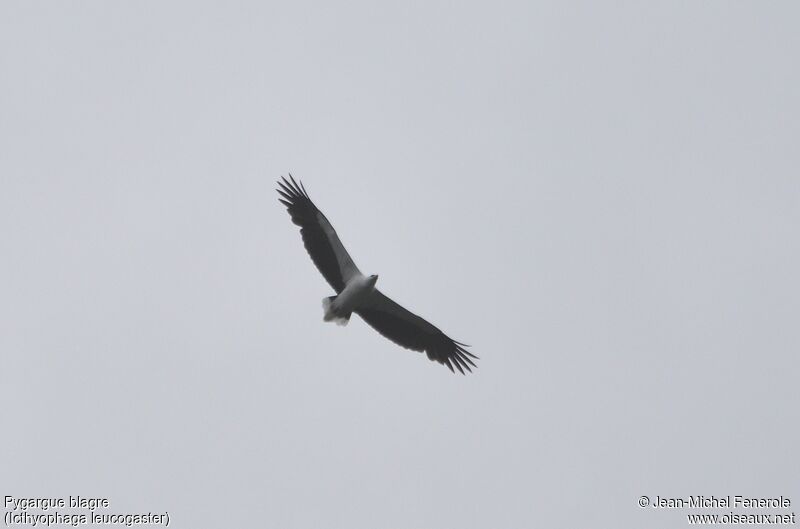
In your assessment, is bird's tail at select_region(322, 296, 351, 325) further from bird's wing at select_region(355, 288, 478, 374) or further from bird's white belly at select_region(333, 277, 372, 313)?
bird's wing at select_region(355, 288, 478, 374)

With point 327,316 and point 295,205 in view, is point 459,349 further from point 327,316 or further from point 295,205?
point 295,205

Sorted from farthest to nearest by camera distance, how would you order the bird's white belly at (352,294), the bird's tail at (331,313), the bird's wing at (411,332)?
1. the bird's wing at (411,332)
2. the bird's tail at (331,313)
3. the bird's white belly at (352,294)

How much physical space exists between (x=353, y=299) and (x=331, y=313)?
0.68m

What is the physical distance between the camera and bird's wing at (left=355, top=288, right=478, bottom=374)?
27328mm

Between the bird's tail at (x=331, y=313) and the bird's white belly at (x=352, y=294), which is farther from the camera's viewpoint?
the bird's tail at (x=331, y=313)

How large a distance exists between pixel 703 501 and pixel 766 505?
1.67m

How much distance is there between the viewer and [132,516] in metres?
27.8

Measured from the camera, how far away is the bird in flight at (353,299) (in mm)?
26422

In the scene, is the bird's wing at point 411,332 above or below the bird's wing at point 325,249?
below

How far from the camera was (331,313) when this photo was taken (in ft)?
86.7

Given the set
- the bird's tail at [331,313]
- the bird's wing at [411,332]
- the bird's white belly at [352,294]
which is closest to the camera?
the bird's white belly at [352,294]

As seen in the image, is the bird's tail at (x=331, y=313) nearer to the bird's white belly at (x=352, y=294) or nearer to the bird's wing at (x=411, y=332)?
the bird's white belly at (x=352, y=294)

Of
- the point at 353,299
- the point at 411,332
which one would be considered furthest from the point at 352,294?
the point at 411,332

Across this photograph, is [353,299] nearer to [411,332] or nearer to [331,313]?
[331,313]
